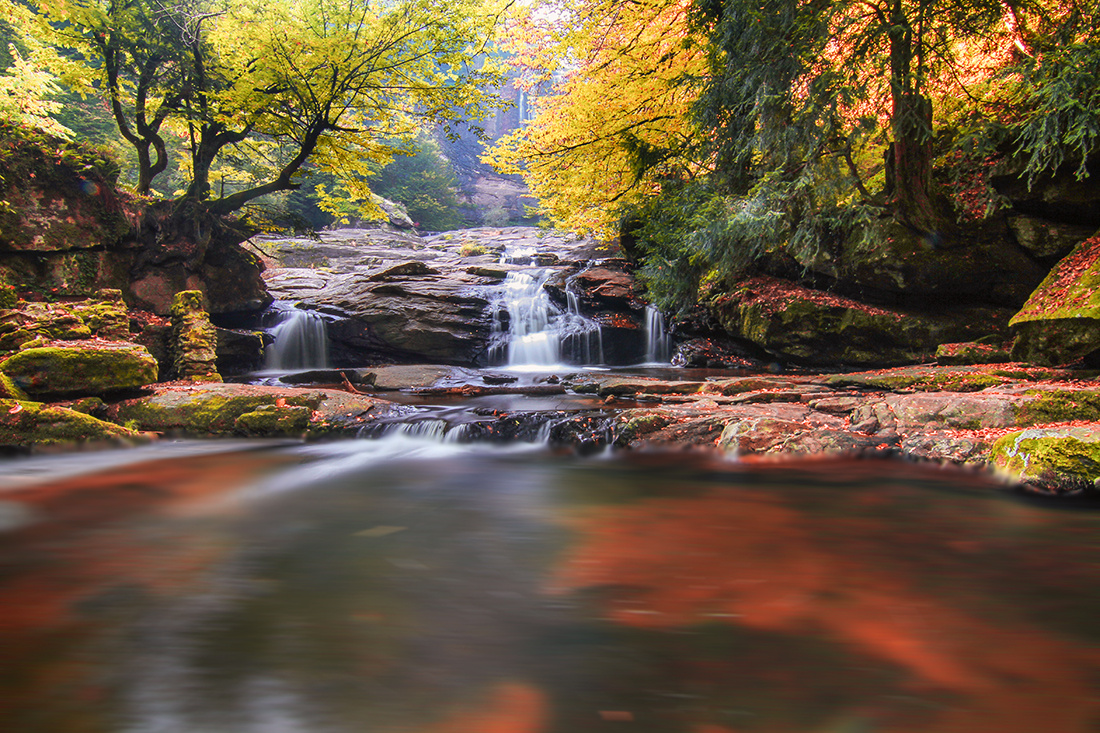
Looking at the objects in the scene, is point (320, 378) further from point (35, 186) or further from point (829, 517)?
point (829, 517)

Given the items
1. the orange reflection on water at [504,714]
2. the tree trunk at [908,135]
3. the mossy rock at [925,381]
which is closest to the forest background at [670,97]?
the tree trunk at [908,135]

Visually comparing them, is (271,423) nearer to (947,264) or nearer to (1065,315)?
(1065,315)

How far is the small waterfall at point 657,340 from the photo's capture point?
14.5m

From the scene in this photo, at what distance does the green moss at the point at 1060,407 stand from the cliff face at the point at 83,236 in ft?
48.6

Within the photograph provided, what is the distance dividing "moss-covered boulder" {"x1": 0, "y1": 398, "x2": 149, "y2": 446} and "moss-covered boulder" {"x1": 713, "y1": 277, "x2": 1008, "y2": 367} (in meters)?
11.5

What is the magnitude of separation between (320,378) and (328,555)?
8828 mm

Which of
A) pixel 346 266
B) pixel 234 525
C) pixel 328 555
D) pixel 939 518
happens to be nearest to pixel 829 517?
pixel 939 518

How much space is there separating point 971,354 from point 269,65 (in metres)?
14.0

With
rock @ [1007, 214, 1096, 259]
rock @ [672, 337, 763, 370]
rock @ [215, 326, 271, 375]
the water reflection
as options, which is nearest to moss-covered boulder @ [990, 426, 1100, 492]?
the water reflection

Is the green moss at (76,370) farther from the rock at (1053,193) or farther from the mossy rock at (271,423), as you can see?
the rock at (1053,193)

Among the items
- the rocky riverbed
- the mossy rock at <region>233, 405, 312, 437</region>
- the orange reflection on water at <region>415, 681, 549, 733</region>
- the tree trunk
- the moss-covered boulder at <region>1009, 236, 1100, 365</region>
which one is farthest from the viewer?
the tree trunk

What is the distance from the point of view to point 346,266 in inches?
918

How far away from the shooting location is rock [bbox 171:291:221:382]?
962cm

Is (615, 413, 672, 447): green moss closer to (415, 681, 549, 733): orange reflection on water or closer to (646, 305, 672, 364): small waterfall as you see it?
(415, 681, 549, 733): orange reflection on water
